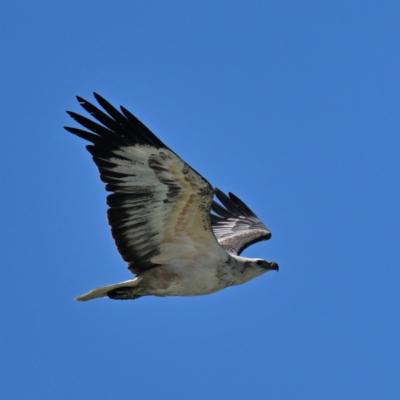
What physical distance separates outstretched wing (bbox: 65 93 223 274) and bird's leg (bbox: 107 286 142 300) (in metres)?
0.29

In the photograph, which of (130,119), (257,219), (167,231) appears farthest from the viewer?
(257,219)

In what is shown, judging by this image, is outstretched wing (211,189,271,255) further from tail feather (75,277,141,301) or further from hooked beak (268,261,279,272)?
tail feather (75,277,141,301)

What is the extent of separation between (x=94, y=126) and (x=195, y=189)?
160 centimetres

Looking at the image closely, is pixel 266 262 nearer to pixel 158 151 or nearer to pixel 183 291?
pixel 183 291

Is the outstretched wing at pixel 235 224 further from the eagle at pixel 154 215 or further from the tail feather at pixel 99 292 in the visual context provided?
the tail feather at pixel 99 292

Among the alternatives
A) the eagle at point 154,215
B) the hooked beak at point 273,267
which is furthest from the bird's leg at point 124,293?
the hooked beak at point 273,267

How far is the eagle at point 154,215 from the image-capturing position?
1422cm

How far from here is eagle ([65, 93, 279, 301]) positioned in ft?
46.6

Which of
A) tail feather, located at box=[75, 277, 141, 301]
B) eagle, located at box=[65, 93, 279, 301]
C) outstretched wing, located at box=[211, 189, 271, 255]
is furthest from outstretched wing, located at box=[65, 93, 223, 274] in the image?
outstretched wing, located at box=[211, 189, 271, 255]

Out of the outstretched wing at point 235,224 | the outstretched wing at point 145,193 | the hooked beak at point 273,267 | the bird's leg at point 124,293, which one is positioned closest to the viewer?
the outstretched wing at point 145,193

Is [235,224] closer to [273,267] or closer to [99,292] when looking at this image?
[273,267]

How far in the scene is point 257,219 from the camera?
778 inches

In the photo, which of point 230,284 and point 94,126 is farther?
point 230,284

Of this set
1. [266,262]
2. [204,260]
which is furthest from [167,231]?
[266,262]
